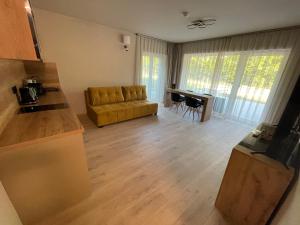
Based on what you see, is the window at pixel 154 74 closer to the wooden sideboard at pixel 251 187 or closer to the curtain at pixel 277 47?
the curtain at pixel 277 47

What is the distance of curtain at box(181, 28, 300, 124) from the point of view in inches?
119

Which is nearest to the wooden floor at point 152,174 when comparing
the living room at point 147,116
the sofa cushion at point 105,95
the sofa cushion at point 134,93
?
the living room at point 147,116

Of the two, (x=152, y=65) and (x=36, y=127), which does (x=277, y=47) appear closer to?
(x=152, y=65)

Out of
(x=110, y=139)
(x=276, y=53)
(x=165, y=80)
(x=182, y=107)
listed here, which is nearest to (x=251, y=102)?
(x=276, y=53)

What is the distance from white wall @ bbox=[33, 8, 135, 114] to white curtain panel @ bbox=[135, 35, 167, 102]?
32cm

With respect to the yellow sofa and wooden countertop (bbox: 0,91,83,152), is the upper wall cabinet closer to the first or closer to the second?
wooden countertop (bbox: 0,91,83,152)

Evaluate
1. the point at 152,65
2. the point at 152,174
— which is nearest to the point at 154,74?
the point at 152,65

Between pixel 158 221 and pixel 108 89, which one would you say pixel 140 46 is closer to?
pixel 108 89

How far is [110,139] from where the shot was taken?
2.78 metres

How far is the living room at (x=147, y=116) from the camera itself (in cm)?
111

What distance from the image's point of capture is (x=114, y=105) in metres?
3.72

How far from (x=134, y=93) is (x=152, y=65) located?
1.47 meters

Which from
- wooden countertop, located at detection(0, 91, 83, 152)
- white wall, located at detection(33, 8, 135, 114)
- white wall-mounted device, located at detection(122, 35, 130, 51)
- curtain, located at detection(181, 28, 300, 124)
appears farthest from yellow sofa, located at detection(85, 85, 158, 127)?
curtain, located at detection(181, 28, 300, 124)

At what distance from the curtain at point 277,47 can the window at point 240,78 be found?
10 centimetres
